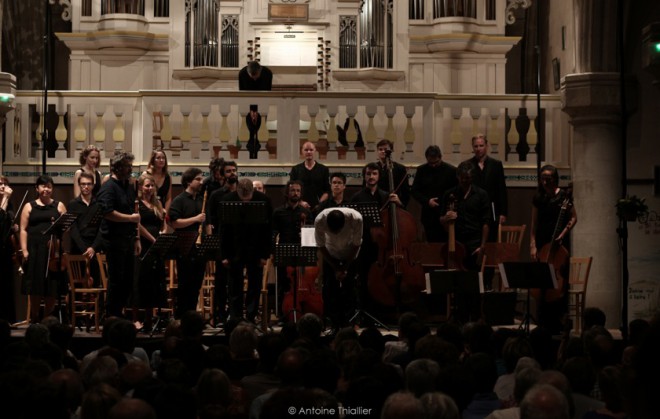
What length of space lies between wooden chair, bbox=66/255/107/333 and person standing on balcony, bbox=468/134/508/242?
3.81 meters

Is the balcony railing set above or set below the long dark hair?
above

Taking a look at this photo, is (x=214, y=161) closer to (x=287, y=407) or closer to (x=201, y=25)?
(x=201, y=25)

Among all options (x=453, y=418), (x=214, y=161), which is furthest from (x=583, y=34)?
(x=453, y=418)

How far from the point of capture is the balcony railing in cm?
1201

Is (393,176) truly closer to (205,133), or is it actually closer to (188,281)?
(188,281)

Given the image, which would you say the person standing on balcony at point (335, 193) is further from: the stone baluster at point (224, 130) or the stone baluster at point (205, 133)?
the stone baluster at point (205, 133)

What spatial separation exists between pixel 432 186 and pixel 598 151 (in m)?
2.14

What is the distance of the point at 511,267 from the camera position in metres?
8.51

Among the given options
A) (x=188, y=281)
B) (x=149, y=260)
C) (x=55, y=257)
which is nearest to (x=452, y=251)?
(x=188, y=281)

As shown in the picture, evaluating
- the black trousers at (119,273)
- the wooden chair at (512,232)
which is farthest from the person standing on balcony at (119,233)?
the wooden chair at (512,232)

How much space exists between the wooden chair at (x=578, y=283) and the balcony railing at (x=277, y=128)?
1.32 meters

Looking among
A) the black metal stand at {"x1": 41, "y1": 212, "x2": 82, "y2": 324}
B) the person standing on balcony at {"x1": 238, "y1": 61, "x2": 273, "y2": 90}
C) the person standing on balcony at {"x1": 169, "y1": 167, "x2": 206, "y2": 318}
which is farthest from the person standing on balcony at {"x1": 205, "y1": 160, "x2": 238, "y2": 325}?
the person standing on balcony at {"x1": 238, "y1": 61, "x2": 273, "y2": 90}

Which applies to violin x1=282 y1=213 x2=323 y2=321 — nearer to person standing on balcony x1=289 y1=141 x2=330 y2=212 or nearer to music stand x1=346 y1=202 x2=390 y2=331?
music stand x1=346 y1=202 x2=390 y2=331

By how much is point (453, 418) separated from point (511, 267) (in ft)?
16.1
